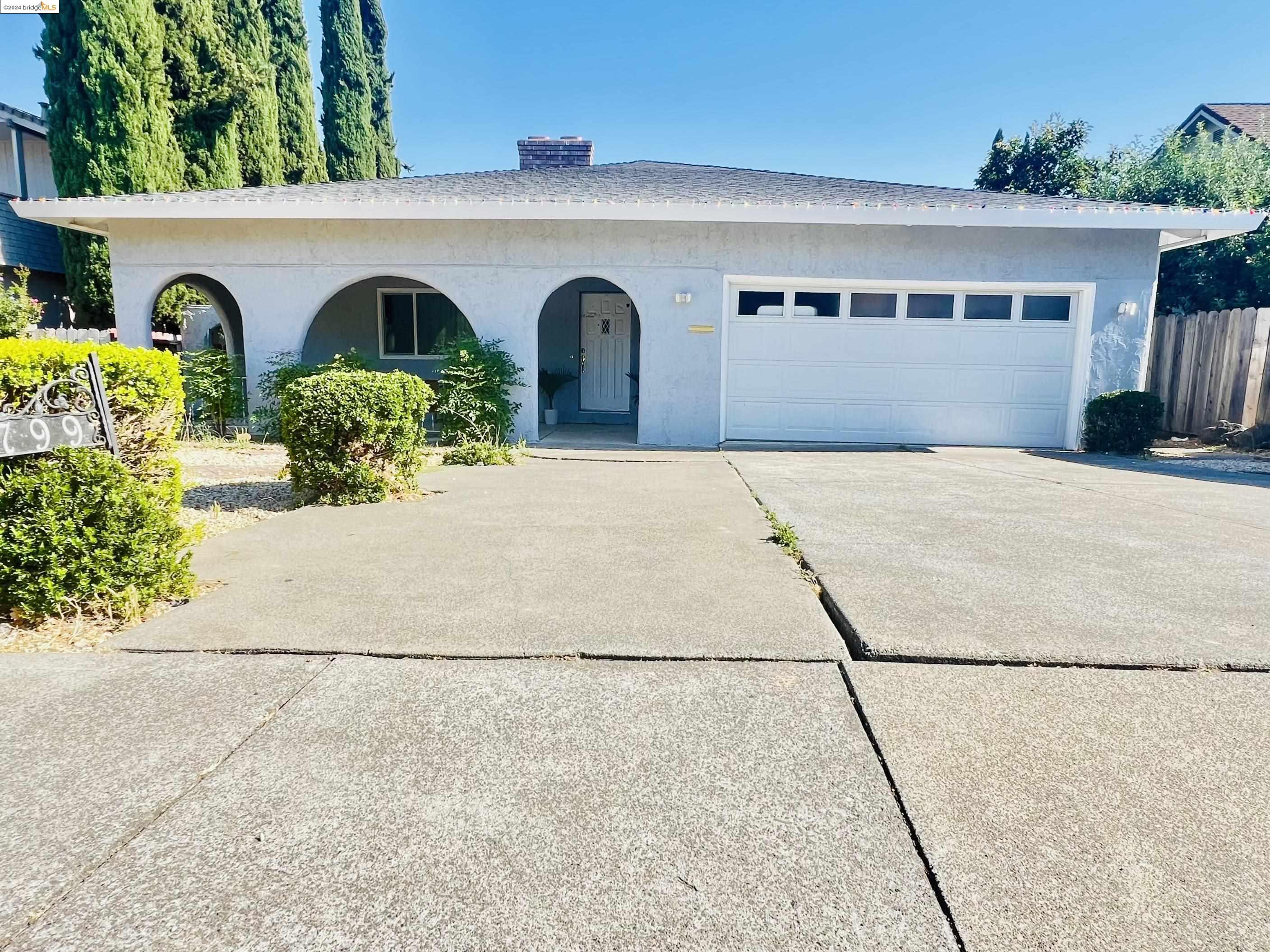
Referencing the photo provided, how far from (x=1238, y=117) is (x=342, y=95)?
27.2m

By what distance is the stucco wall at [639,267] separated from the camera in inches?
376

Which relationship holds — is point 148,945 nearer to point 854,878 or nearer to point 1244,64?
point 854,878

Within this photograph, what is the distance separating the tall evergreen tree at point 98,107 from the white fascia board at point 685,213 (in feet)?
17.7

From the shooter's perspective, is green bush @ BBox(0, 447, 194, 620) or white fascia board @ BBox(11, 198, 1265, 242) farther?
white fascia board @ BBox(11, 198, 1265, 242)

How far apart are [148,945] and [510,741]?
1033mm

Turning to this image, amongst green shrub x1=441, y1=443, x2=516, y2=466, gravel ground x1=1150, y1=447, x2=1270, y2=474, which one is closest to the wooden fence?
gravel ground x1=1150, y1=447, x2=1270, y2=474

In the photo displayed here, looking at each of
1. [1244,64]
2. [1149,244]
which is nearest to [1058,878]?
[1149,244]

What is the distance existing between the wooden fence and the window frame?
12.2 m

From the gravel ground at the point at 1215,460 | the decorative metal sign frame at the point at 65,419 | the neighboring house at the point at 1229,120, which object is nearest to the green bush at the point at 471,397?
the decorative metal sign frame at the point at 65,419

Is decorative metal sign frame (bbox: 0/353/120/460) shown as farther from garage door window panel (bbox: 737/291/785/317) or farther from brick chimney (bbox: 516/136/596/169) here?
brick chimney (bbox: 516/136/596/169)

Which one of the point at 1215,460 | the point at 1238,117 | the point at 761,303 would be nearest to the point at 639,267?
the point at 761,303

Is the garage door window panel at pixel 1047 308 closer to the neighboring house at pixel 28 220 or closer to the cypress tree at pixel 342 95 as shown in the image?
the neighboring house at pixel 28 220

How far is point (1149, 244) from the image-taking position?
31.0 ft

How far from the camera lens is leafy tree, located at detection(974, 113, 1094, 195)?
18219 mm
